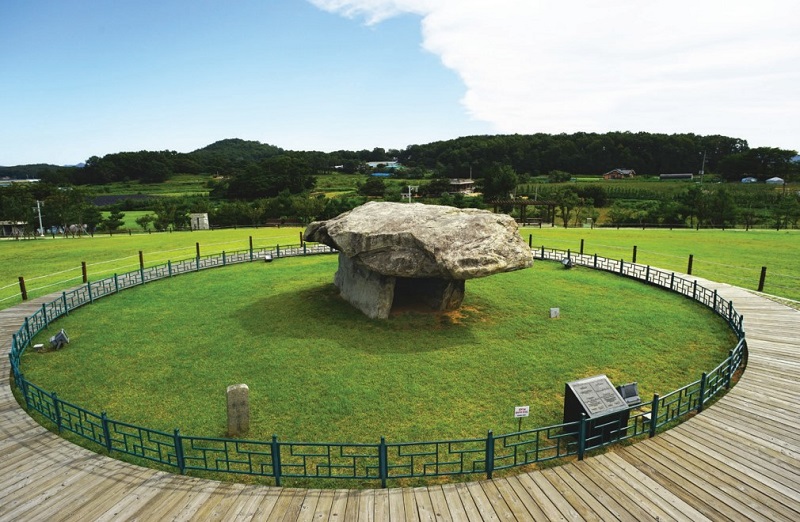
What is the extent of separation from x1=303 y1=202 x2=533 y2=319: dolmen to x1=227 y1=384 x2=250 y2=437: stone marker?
26.6 feet

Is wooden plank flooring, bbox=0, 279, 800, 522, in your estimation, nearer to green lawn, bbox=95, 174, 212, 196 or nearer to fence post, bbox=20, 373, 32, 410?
fence post, bbox=20, 373, 32, 410

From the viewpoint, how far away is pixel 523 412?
11.1m

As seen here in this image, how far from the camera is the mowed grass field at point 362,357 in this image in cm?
1324

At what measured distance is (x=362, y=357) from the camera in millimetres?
17172

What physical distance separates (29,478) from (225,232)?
5105 cm

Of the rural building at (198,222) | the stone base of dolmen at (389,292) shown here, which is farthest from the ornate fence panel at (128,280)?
the rural building at (198,222)

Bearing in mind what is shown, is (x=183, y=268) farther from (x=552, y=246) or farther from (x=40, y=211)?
(x=40, y=211)

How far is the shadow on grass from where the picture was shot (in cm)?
1844

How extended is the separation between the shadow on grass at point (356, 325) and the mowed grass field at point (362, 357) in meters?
0.09

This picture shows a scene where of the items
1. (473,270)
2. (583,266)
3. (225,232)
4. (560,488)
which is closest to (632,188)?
(583,266)

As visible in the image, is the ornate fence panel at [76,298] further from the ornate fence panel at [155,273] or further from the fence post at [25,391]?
the fence post at [25,391]

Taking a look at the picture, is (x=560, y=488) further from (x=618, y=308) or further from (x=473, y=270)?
(x=618, y=308)

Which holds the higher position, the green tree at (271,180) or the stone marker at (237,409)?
the green tree at (271,180)

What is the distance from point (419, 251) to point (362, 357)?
482cm
